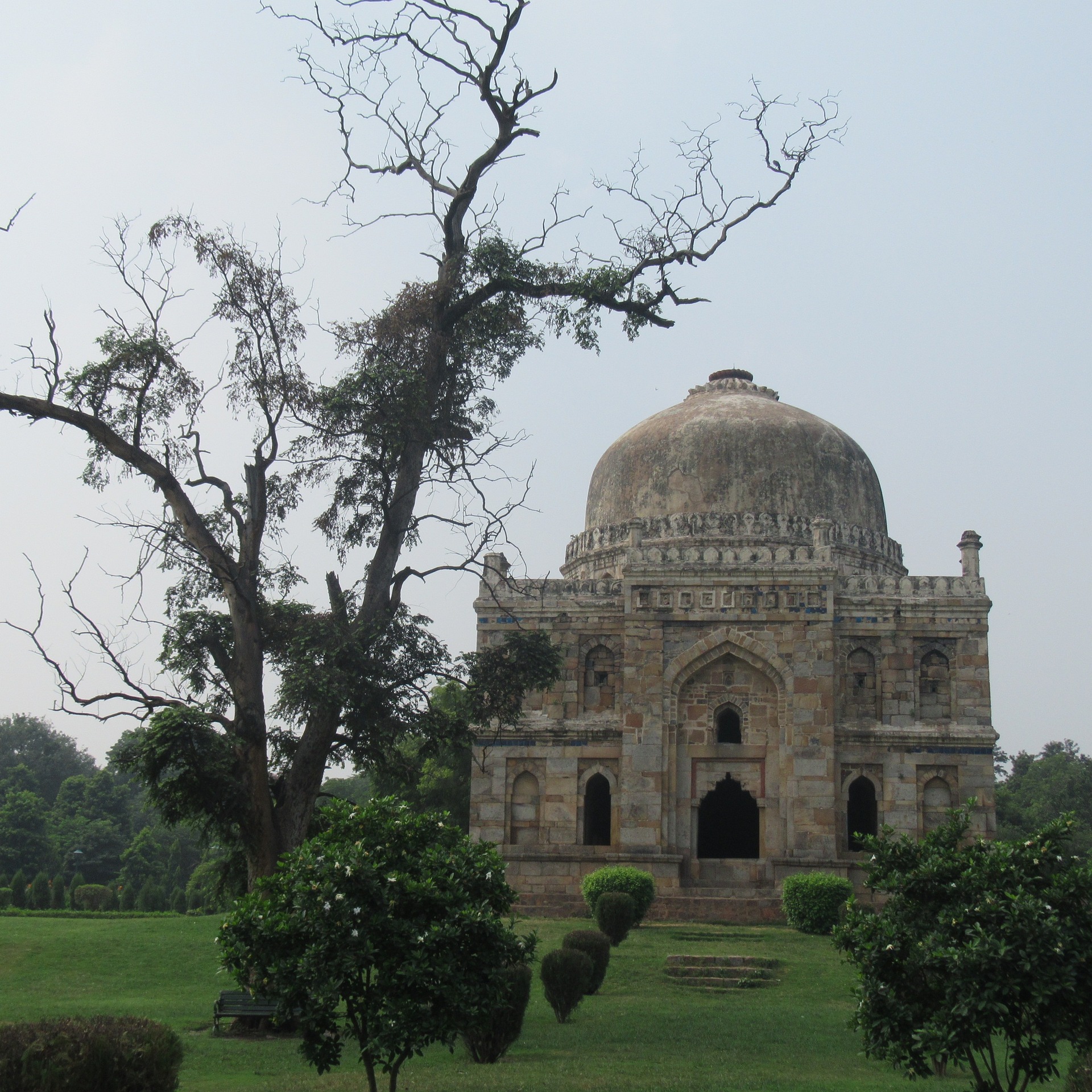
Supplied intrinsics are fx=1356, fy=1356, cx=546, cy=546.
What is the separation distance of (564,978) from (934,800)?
1171 centimetres

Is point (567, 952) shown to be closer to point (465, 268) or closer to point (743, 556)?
point (465, 268)

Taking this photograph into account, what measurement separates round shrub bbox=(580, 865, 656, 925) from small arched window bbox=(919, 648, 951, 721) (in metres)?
6.46

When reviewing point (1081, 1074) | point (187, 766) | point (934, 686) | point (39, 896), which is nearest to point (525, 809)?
point (934, 686)

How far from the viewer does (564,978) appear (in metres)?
13.0

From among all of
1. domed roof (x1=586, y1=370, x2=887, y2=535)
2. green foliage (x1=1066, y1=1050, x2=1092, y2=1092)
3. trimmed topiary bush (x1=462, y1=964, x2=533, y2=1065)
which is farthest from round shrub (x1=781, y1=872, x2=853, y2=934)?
green foliage (x1=1066, y1=1050, x2=1092, y2=1092)

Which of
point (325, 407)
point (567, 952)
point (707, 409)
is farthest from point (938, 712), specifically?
point (325, 407)

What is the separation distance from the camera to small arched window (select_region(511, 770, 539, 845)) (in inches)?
910

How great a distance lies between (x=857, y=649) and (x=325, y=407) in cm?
1287

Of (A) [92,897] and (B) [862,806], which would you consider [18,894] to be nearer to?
(A) [92,897]

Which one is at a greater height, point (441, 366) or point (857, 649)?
point (441, 366)

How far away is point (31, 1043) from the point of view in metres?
7.93

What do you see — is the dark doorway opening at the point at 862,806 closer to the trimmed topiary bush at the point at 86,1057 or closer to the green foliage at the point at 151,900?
the green foliage at the point at 151,900

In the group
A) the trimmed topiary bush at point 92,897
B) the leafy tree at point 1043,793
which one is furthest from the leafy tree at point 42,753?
the leafy tree at point 1043,793

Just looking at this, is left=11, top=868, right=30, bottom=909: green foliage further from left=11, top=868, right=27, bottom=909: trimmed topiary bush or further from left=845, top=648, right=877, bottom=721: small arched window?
left=845, top=648, right=877, bottom=721: small arched window
